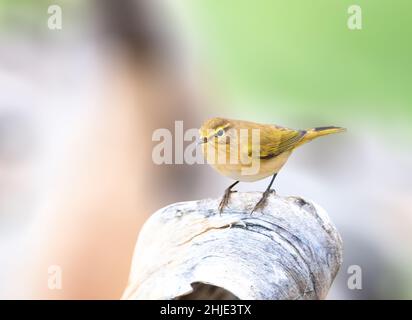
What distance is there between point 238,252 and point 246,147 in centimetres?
27

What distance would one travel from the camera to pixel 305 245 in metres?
1.26

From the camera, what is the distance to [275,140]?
1.39 m

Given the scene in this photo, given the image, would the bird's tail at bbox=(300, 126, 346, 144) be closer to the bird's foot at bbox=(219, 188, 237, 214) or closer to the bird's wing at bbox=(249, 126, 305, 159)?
the bird's wing at bbox=(249, 126, 305, 159)

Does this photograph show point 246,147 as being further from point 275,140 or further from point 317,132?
point 317,132

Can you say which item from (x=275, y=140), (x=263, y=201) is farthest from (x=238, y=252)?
(x=275, y=140)

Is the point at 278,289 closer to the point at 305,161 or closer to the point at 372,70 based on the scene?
the point at 305,161

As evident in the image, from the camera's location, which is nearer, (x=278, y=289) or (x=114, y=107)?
(x=278, y=289)

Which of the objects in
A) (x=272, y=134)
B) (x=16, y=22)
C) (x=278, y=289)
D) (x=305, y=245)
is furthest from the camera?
(x=16, y=22)

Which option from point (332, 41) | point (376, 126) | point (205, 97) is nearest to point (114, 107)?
point (205, 97)

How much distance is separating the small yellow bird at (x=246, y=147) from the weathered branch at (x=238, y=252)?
0.21ft

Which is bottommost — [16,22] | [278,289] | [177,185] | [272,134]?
[278,289]

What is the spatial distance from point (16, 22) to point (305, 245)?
99 cm

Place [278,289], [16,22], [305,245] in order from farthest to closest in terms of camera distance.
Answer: [16,22] → [305,245] → [278,289]

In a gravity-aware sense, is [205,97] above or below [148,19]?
below
